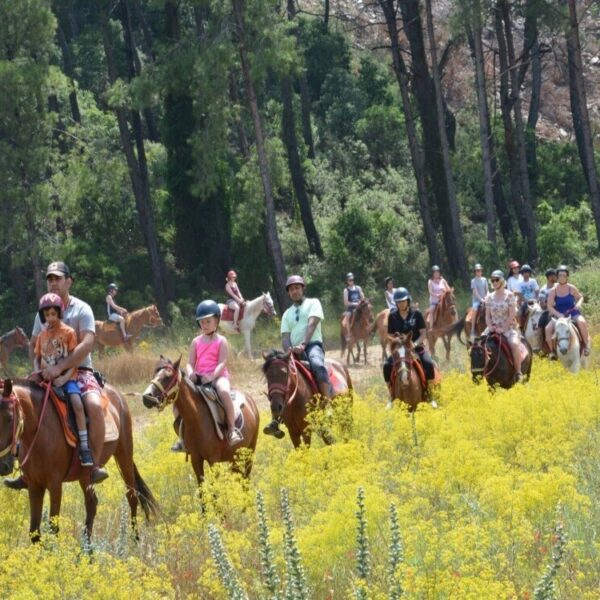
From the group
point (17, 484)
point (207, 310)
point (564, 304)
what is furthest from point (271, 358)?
point (564, 304)

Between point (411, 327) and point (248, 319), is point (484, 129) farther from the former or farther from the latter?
point (411, 327)

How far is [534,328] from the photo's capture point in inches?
861

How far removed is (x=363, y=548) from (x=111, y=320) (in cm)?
2562

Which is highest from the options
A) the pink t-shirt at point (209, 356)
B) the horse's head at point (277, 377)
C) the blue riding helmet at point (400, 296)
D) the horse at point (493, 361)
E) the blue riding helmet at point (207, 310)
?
the blue riding helmet at point (207, 310)

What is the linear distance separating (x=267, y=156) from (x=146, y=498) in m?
22.8

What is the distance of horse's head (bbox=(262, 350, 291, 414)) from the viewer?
13.0m

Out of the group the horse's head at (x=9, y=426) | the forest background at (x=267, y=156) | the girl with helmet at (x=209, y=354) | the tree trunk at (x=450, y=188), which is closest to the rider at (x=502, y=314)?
the girl with helmet at (x=209, y=354)

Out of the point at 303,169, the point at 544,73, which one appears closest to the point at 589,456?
the point at 303,169

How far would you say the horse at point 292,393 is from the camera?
43.1 feet

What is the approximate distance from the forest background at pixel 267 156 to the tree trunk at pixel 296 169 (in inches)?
3.3

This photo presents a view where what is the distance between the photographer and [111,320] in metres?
31.2

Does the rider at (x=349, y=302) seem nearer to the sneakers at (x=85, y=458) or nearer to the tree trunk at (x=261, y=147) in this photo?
the tree trunk at (x=261, y=147)

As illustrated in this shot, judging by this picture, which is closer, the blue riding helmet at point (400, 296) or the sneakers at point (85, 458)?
the sneakers at point (85, 458)

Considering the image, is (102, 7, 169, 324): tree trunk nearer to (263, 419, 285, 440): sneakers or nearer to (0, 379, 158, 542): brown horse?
(263, 419, 285, 440): sneakers
